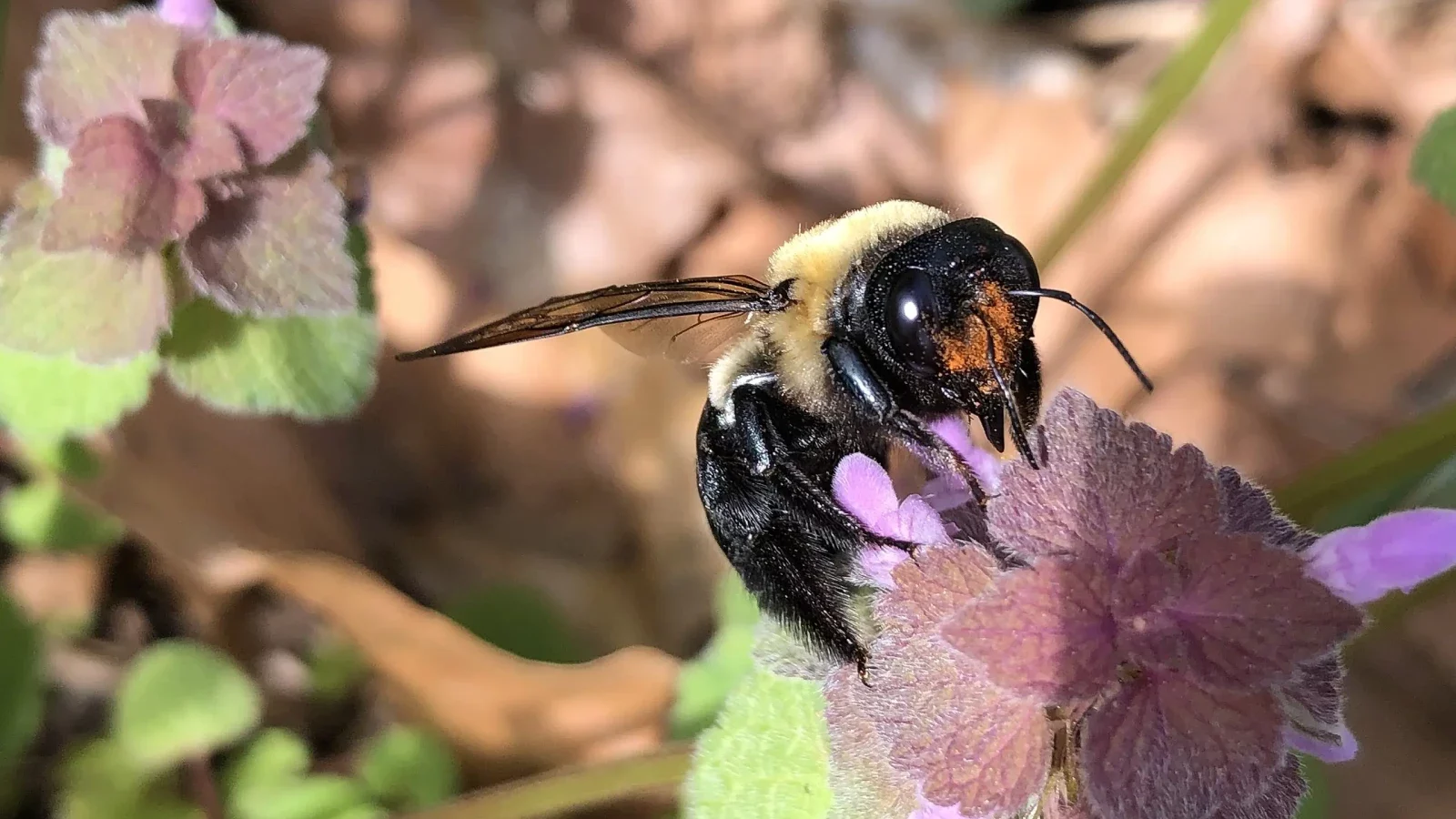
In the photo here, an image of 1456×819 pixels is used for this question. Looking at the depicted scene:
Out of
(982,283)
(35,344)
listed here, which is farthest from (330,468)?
(982,283)

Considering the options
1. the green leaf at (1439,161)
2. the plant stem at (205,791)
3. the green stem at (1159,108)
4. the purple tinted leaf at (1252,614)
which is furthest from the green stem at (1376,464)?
the plant stem at (205,791)

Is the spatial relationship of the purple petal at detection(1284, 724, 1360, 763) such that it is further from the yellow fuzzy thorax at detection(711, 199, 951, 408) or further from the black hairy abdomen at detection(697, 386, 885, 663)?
the yellow fuzzy thorax at detection(711, 199, 951, 408)

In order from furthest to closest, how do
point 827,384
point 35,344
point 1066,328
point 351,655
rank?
point 1066,328
point 351,655
point 35,344
point 827,384

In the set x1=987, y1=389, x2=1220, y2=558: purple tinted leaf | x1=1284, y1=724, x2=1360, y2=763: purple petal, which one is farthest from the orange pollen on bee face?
x1=1284, y1=724, x2=1360, y2=763: purple petal

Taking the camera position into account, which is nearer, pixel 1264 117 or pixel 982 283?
pixel 982 283

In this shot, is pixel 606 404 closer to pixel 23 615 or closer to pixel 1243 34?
pixel 23 615

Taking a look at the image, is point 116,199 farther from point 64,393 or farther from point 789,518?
point 789,518

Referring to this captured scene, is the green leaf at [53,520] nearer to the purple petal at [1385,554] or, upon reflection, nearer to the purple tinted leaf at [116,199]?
the purple tinted leaf at [116,199]
